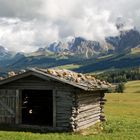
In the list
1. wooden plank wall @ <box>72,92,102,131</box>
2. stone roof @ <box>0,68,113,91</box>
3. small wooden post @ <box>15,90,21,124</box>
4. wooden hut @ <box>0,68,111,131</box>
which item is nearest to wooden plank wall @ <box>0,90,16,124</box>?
wooden hut @ <box>0,68,111,131</box>

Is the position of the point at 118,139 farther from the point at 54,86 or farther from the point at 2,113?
the point at 2,113

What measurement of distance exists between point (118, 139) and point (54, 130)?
587 centimetres

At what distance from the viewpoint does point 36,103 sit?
37906 millimetres

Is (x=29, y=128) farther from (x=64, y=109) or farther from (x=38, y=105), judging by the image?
(x=38, y=105)

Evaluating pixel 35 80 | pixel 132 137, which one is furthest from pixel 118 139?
pixel 35 80

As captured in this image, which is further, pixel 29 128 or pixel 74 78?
pixel 29 128

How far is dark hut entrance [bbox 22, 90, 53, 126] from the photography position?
36.6 m

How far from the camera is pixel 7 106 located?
30.9m

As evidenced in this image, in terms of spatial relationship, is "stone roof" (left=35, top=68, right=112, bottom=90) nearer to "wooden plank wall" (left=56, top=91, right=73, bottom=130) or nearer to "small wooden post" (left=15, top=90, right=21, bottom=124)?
"wooden plank wall" (left=56, top=91, right=73, bottom=130)

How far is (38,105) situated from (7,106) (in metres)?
6.96

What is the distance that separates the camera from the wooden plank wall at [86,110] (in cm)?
2945

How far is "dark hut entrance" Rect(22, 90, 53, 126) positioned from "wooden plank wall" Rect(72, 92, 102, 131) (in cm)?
423

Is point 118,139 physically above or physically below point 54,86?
below

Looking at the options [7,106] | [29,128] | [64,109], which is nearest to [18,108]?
[7,106]
